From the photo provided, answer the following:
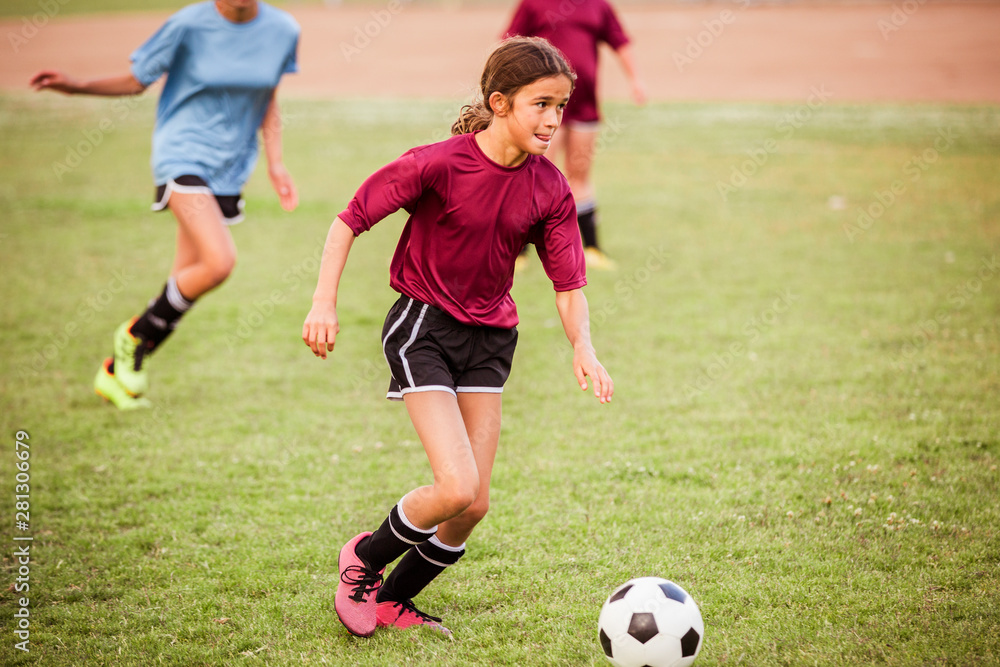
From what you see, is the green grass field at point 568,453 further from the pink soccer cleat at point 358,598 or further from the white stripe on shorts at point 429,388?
the white stripe on shorts at point 429,388

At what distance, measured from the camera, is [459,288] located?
120 inches

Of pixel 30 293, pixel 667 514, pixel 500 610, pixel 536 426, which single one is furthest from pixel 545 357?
pixel 30 293

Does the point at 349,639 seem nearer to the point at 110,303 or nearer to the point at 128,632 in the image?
the point at 128,632

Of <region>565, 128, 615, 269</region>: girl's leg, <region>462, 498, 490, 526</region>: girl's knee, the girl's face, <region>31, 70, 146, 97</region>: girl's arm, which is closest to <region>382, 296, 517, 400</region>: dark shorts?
<region>462, 498, 490, 526</region>: girl's knee

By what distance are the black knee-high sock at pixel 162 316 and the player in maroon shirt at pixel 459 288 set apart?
248cm

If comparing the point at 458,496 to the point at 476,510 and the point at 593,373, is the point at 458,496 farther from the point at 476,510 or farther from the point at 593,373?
the point at 593,373

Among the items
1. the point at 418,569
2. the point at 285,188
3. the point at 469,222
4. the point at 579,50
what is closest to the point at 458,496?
the point at 418,569

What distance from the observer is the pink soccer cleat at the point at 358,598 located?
304 cm

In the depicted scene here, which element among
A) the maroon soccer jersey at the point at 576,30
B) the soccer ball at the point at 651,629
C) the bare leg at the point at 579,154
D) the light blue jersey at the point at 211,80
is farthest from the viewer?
the bare leg at the point at 579,154

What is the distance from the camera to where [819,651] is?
9.41 feet

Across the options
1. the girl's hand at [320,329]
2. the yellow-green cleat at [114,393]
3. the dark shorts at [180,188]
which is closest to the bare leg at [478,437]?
the girl's hand at [320,329]

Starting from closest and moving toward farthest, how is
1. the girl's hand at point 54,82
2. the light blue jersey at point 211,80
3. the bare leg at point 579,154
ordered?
the girl's hand at point 54,82 → the light blue jersey at point 211,80 → the bare leg at point 579,154

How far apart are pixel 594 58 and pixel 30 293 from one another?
5.10 metres

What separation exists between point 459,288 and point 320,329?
0.52 m
